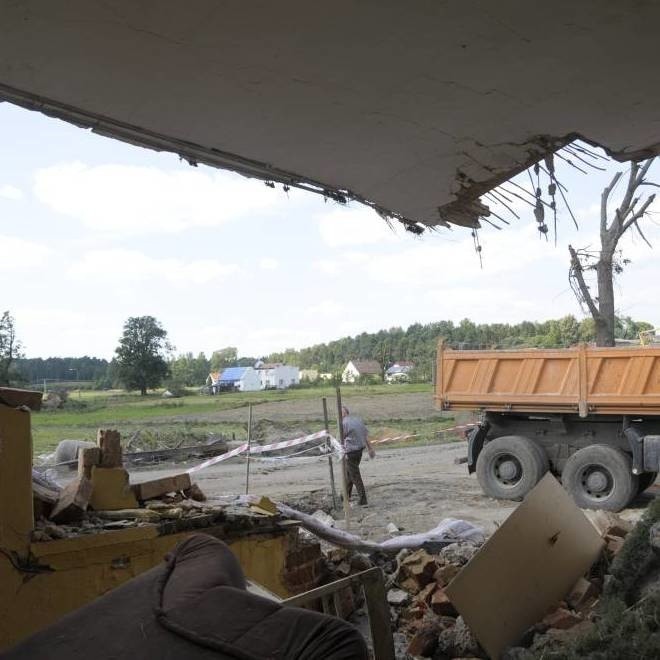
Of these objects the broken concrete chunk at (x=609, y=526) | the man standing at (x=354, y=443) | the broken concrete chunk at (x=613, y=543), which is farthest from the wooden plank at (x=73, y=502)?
the man standing at (x=354, y=443)

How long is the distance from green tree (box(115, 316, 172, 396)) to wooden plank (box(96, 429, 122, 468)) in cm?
5872

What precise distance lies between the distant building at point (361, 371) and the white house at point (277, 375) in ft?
19.2

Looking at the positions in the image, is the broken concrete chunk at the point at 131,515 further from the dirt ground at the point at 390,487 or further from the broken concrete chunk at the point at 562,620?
the dirt ground at the point at 390,487

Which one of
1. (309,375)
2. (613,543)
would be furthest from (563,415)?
(309,375)

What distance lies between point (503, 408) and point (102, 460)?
7.55 meters

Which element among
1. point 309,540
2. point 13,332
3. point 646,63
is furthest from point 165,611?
point 13,332

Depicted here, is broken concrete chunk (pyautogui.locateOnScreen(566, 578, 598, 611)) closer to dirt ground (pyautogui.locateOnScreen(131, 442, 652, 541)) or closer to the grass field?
dirt ground (pyautogui.locateOnScreen(131, 442, 652, 541))

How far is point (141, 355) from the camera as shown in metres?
63.3

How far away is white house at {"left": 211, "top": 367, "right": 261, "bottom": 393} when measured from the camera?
Answer: 2968 inches

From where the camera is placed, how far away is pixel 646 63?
106 inches

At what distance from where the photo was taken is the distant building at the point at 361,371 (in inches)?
2621

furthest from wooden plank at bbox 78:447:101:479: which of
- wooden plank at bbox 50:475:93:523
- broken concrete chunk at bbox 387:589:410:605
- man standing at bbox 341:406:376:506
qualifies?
man standing at bbox 341:406:376:506

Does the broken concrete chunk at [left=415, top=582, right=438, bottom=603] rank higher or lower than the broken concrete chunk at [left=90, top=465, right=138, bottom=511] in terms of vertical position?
lower

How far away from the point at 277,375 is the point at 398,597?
72.1 metres
